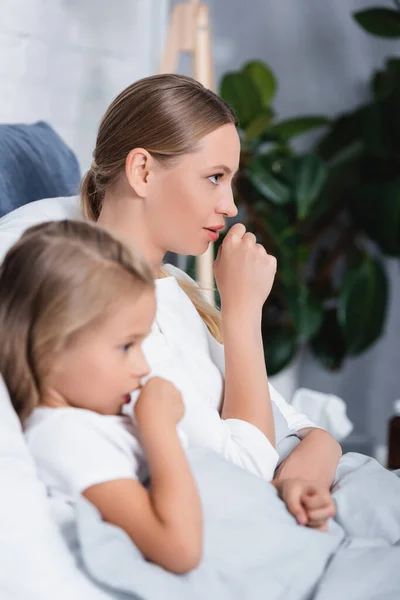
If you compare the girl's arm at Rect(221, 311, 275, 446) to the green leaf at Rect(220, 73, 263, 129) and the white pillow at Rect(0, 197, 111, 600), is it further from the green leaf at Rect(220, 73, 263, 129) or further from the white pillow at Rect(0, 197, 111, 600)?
the green leaf at Rect(220, 73, 263, 129)

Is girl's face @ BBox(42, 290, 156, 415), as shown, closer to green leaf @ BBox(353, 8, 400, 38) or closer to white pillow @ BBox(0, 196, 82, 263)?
white pillow @ BBox(0, 196, 82, 263)

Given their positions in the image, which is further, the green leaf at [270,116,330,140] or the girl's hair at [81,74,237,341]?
the green leaf at [270,116,330,140]

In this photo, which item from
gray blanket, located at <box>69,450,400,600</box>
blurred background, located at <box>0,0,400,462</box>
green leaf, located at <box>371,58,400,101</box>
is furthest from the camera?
green leaf, located at <box>371,58,400,101</box>

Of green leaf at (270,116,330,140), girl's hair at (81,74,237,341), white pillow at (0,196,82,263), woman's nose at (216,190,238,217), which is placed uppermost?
girl's hair at (81,74,237,341)

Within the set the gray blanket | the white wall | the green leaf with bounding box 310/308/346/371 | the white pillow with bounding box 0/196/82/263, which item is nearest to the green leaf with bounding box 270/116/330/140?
the white wall

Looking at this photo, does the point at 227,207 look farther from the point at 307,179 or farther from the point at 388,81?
the point at 388,81

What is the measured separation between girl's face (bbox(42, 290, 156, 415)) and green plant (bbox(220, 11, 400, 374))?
1.97 m

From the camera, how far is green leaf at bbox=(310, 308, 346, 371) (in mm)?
3123

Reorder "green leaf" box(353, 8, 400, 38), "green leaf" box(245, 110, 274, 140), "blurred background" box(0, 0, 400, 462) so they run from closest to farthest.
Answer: "blurred background" box(0, 0, 400, 462)
"green leaf" box(245, 110, 274, 140)
"green leaf" box(353, 8, 400, 38)

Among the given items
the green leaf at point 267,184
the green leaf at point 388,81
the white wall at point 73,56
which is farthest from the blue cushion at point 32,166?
the green leaf at point 388,81

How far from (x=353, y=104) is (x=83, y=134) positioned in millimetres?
1264

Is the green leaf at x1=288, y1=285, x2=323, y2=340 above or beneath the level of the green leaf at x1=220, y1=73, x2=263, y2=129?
beneath

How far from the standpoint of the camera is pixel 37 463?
2.74 ft

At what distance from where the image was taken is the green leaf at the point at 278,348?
2924mm
